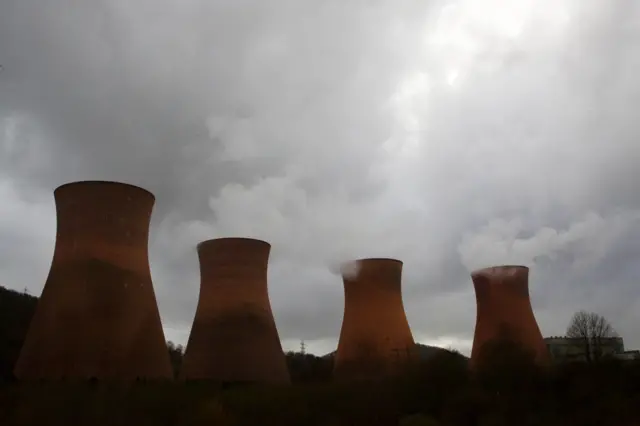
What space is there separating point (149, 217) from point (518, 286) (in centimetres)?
1183

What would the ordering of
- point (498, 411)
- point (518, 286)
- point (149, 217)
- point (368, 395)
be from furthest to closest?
point (518, 286)
point (149, 217)
point (368, 395)
point (498, 411)

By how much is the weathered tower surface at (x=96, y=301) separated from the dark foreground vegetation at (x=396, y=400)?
22.0 inches

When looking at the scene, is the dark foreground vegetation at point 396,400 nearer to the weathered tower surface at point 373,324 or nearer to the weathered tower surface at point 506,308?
the weathered tower surface at point 373,324

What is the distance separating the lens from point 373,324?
20.2 meters

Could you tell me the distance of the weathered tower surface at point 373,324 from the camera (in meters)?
20.0

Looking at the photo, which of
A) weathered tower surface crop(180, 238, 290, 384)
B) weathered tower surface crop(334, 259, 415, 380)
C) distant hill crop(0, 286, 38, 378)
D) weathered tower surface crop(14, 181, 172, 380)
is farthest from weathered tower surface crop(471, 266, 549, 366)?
distant hill crop(0, 286, 38, 378)

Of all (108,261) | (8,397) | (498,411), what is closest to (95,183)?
(108,261)

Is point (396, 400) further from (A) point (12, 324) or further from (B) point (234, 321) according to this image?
(A) point (12, 324)

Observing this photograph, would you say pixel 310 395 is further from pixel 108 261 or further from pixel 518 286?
pixel 518 286

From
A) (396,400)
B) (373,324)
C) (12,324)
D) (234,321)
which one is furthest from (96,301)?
(12,324)

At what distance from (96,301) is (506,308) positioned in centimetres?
1264

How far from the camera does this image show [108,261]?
13.7m

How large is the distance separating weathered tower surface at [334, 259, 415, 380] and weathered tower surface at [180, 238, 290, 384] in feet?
11.4

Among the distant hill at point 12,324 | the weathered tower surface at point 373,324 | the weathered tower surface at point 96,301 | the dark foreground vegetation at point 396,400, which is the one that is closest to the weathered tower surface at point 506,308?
the weathered tower surface at point 373,324
